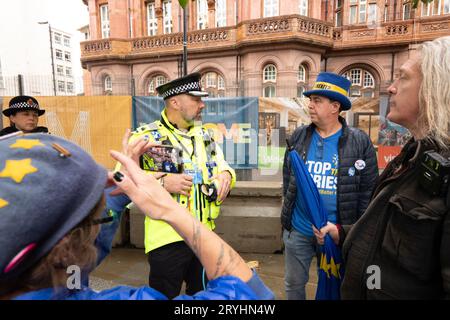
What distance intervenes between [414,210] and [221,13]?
21.6 metres

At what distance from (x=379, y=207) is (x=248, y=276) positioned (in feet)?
2.70

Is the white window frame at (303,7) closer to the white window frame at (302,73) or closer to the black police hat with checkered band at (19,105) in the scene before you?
the white window frame at (302,73)

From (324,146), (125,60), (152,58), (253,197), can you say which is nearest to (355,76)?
(152,58)

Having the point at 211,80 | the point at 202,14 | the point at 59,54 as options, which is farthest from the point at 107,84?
the point at 59,54

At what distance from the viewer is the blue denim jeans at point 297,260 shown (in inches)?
101

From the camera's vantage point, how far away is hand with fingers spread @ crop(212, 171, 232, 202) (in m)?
2.31

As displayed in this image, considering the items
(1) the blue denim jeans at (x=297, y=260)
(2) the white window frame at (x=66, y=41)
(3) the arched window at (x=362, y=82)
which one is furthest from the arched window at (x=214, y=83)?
(2) the white window frame at (x=66, y=41)

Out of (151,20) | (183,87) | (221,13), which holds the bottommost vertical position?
(183,87)

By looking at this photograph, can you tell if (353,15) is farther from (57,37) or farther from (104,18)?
(57,37)

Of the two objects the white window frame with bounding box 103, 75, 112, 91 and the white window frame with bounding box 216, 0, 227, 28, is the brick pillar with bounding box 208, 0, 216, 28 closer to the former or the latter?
the white window frame with bounding box 216, 0, 227, 28

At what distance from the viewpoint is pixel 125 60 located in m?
22.0

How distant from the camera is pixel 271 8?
60.8 feet

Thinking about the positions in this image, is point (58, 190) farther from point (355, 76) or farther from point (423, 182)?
point (355, 76)

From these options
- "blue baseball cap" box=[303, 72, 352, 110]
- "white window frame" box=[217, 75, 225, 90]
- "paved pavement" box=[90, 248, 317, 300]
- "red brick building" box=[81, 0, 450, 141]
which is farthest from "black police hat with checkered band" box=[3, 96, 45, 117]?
"white window frame" box=[217, 75, 225, 90]
